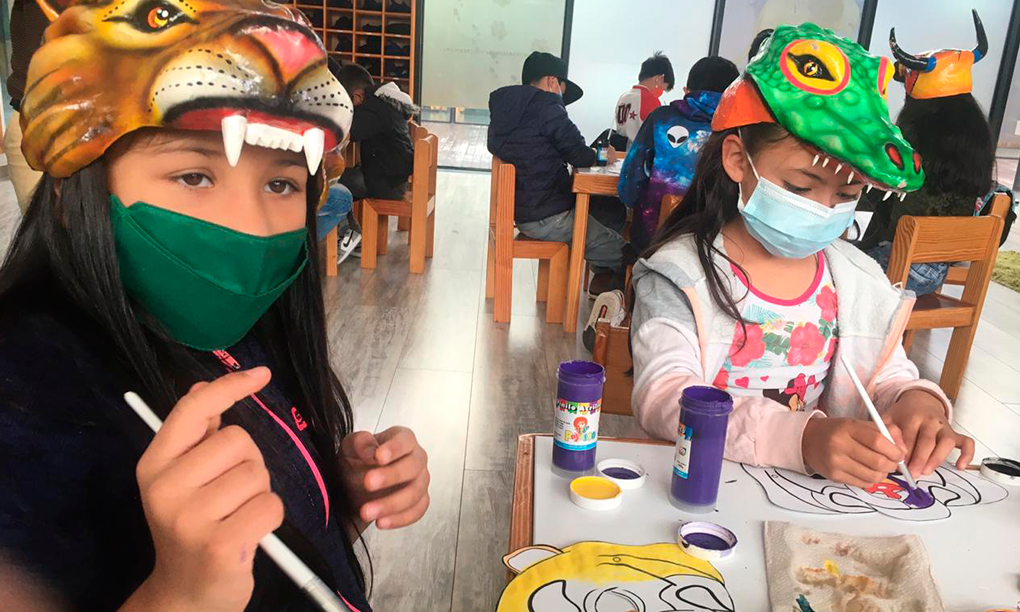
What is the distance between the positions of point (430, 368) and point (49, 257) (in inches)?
97.1

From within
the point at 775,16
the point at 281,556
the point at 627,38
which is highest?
the point at 775,16

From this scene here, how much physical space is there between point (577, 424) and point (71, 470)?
2.06 ft

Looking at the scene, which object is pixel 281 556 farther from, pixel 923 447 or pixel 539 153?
pixel 539 153

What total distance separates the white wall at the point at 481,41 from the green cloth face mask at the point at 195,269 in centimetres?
734

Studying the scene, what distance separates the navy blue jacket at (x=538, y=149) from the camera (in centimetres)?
381

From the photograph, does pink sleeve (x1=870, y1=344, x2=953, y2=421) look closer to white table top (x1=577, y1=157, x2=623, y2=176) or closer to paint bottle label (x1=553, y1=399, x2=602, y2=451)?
paint bottle label (x1=553, y1=399, x2=602, y2=451)

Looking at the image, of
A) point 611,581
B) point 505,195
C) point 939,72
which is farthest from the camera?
point 505,195

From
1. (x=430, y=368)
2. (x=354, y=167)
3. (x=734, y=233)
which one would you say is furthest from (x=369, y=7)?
(x=734, y=233)

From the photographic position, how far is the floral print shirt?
142cm

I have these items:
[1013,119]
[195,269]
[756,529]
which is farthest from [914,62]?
[1013,119]

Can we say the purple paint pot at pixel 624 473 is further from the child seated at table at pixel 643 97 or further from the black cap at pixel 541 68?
the child seated at table at pixel 643 97

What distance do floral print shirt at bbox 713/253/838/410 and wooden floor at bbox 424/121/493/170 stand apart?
726cm

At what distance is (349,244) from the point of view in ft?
15.6

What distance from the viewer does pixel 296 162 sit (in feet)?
2.54
